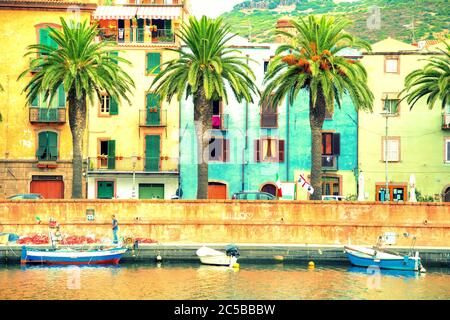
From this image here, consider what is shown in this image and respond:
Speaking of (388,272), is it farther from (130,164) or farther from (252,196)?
(130,164)

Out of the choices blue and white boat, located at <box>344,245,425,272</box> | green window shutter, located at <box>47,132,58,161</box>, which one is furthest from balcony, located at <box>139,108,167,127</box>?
blue and white boat, located at <box>344,245,425,272</box>

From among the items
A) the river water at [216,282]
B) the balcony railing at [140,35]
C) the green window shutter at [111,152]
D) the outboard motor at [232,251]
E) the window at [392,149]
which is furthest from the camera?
the balcony railing at [140,35]

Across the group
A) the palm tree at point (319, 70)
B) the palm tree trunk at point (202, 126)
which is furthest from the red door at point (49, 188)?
the palm tree at point (319, 70)

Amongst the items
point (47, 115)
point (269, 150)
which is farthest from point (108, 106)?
point (269, 150)

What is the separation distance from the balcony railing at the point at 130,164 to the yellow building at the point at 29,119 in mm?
2166

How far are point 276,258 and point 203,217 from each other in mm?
6306

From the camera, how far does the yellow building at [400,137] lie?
91688 mm

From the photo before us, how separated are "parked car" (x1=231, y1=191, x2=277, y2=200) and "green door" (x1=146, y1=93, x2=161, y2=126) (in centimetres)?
1098

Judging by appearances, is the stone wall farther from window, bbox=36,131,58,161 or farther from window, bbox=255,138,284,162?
window, bbox=255,138,284,162

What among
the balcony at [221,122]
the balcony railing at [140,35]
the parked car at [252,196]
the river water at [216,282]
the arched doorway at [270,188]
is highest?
the balcony railing at [140,35]

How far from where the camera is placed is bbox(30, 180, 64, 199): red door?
90.5 m

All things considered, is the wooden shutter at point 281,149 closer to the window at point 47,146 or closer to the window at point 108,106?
the window at point 108,106

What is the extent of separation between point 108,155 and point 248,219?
18.7 meters

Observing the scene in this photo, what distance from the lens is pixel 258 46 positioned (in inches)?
3622
